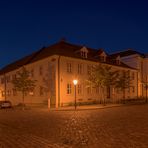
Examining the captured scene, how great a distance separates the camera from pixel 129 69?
44.3 m

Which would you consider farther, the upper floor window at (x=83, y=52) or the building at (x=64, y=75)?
the upper floor window at (x=83, y=52)

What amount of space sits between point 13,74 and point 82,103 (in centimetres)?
1826

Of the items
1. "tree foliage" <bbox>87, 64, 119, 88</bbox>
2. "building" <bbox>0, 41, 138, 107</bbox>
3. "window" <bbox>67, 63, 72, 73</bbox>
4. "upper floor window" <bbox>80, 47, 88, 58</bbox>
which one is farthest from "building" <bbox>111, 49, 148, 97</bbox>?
"window" <bbox>67, 63, 72, 73</bbox>

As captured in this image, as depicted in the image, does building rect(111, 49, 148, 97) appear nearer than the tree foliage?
No

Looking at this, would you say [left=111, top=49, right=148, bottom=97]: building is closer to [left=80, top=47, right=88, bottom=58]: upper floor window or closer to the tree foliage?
[left=80, top=47, right=88, bottom=58]: upper floor window

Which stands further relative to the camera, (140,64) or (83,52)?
(140,64)

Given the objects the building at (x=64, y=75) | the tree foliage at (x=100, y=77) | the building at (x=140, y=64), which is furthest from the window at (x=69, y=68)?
the building at (x=140, y=64)

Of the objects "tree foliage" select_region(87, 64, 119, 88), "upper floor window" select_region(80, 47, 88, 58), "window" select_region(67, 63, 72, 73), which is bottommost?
"tree foliage" select_region(87, 64, 119, 88)

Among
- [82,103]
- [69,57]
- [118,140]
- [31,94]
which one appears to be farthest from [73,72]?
[118,140]

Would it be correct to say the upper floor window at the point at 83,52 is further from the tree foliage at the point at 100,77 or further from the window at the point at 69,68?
the tree foliage at the point at 100,77

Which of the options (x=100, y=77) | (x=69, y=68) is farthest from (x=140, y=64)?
(x=69, y=68)

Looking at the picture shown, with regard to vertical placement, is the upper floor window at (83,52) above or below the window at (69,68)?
above

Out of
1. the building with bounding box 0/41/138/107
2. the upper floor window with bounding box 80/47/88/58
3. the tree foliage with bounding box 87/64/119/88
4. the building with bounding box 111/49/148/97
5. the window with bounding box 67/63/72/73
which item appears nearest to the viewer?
the tree foliage with bounding box 87/64/119/88

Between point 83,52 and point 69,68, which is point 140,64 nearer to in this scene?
point 83,52
